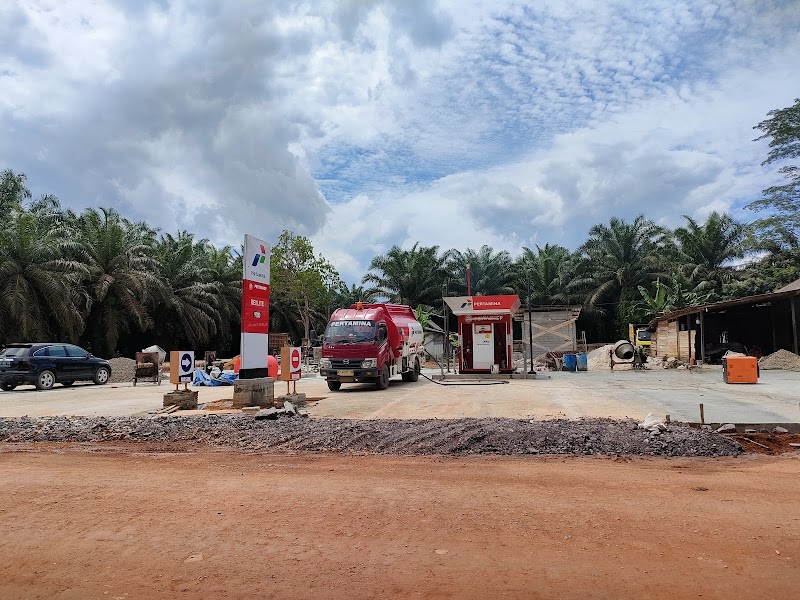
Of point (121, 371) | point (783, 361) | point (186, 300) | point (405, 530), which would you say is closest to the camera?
point (405, 530)

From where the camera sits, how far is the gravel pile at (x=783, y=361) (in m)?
26.8

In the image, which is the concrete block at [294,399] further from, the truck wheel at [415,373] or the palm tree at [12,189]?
the palm tree at [12,189]

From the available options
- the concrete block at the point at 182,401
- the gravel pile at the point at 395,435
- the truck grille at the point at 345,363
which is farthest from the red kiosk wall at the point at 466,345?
the gravel pile at the point at 395,435

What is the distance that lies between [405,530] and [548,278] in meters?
53.9

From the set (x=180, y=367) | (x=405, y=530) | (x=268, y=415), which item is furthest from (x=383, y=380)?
(x=405, y=530)

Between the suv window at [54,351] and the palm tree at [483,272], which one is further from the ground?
the palm tree at [483,272]

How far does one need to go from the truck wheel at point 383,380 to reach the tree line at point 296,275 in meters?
6.84

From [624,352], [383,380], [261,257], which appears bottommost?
[383,380]

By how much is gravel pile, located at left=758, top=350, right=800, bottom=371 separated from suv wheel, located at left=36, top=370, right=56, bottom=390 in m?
29.5

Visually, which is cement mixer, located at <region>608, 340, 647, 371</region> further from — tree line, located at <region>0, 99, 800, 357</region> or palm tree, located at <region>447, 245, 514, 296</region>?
palm tree, located at <region>447, 245, 514, 296</region>

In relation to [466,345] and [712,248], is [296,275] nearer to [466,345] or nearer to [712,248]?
[466,345]

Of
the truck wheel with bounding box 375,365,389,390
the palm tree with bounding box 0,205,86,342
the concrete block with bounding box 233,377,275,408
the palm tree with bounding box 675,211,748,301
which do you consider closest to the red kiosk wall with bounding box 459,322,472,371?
the truck wheel with bounding box 375,365,389,390

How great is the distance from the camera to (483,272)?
57.1 m

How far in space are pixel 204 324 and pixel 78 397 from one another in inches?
991
